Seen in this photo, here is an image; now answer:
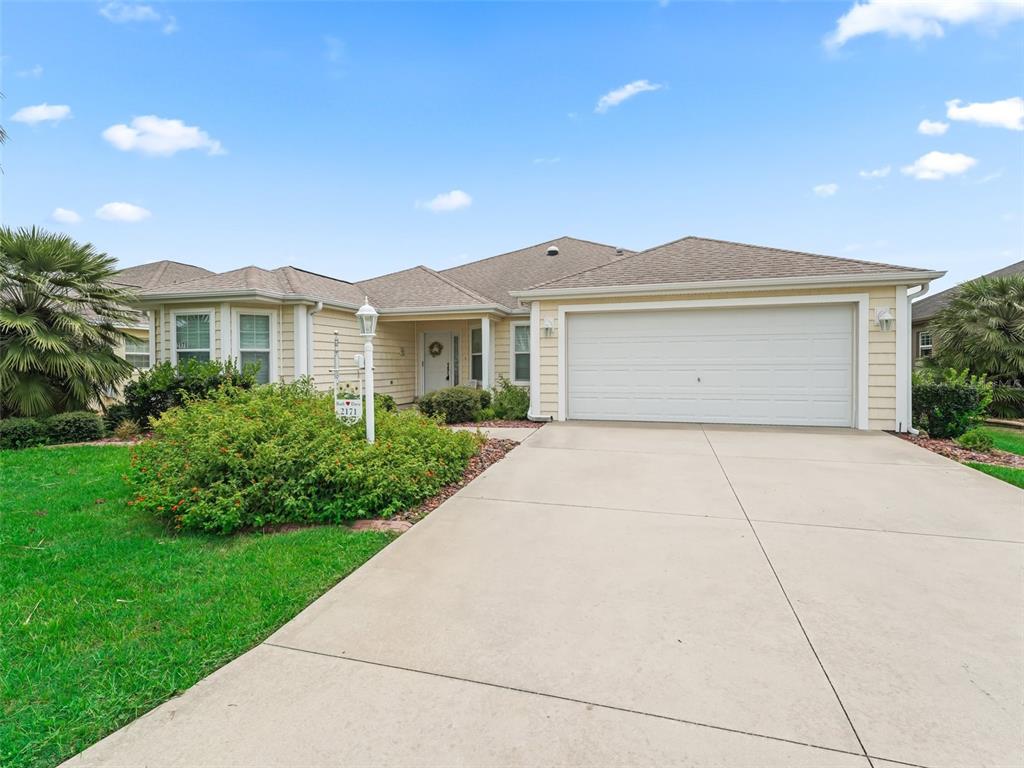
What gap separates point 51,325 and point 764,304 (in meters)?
12.7

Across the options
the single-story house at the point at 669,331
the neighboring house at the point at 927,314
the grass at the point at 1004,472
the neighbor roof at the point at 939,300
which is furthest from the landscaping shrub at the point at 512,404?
the neighboring house at the point at 927,314

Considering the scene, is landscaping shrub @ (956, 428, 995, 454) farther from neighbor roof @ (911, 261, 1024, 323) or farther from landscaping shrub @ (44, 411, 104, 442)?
landscaping shrub @ (44, 411, 104, 442)

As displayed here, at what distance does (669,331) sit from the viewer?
9500mm

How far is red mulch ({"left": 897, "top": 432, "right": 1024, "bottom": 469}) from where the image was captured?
647 centimetres

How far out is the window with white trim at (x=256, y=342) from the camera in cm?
1012

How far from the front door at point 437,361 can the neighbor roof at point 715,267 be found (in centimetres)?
491

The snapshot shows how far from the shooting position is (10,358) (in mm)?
7762

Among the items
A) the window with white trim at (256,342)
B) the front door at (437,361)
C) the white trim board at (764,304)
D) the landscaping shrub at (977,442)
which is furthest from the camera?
the front door at (437,361)

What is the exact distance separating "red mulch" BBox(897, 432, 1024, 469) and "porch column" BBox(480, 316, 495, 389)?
819 centimetres

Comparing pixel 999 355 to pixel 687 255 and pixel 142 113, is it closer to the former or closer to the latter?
pixel 687 255

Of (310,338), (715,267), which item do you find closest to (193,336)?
(310,338)

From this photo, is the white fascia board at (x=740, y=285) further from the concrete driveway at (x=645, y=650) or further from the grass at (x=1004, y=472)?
the concrete driveway at (x=645, y=650)

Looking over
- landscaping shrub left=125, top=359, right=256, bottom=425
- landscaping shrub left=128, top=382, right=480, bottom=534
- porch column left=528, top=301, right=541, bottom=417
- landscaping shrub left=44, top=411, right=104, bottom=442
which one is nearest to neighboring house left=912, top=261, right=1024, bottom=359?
A: porch column left=528, top=301, right=541, bottom=417

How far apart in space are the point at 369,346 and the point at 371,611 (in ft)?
11.8
